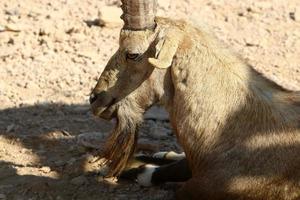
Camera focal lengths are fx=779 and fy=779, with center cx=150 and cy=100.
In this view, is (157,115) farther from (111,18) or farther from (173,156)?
(111,18)

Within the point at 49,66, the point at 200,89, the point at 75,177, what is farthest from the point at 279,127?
the point at 49,66

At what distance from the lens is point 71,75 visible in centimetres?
991

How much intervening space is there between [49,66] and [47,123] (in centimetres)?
170

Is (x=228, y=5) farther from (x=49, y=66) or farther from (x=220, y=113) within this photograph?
(x=220, y=113)

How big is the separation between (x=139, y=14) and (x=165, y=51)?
436 mm

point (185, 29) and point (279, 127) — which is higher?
point (185, 29)

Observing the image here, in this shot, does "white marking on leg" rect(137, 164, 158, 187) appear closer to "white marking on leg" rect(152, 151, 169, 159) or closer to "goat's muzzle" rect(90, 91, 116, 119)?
"white marking on leg" rect(152, 151, 169, 159)

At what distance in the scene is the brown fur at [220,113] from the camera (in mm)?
5965

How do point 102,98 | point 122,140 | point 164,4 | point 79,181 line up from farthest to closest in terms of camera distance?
point 164,4 < point 79,181 < point 122,140 < point 102,98

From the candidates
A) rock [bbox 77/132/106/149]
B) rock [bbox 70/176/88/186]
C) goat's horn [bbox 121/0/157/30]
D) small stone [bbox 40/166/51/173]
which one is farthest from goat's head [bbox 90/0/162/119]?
rock [bbox 77/132/106/149]

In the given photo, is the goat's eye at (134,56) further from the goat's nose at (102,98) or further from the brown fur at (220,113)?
the goat's nose at (102,98)

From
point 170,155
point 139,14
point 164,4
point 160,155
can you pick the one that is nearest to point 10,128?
point 160,155

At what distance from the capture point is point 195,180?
6.18 meters

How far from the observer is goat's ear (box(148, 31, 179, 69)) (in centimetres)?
588
